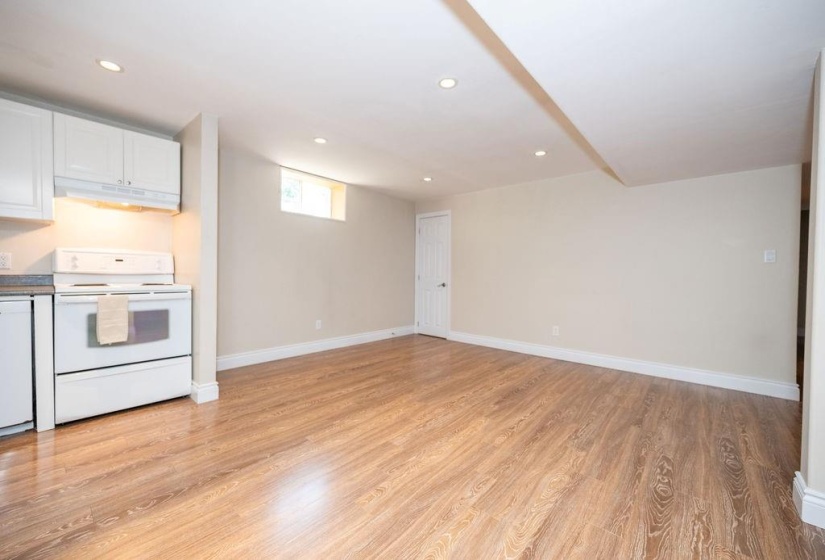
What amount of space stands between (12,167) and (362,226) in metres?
3.54

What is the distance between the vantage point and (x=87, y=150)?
Result: 2.55 meters

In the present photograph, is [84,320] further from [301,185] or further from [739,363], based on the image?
[739,363]

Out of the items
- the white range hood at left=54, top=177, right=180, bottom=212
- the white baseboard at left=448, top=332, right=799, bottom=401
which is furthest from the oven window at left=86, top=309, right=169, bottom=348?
the white baseboard at left=448, top=332, right=799, bottom=401

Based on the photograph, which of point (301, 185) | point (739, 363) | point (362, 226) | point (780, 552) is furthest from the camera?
point (362, 226)

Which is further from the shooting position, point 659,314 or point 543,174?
point 543,174

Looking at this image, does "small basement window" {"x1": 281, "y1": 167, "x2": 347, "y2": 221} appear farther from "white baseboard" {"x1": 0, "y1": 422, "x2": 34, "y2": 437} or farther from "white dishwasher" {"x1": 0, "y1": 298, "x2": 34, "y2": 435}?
"white baseboard" {"x1": 0, "y1": 422, "x2": 34, "y2": 437}

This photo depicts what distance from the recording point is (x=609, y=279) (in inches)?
162

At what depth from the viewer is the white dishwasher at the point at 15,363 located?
2135 mm

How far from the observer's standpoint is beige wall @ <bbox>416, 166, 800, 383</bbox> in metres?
3.29

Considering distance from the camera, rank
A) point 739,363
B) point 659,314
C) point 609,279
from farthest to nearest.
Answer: point 609,279, point 659,314, point 739,363

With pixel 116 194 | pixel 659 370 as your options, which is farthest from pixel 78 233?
pixel 659 370

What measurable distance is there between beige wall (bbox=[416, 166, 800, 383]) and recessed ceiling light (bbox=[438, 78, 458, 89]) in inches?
110

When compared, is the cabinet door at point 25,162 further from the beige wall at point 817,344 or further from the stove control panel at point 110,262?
the beige wall at point 817,344

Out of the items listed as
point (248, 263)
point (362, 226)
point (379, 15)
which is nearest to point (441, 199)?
point (362, 226)
